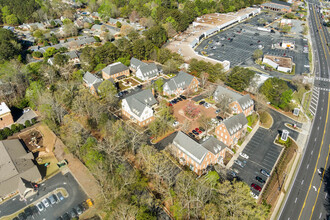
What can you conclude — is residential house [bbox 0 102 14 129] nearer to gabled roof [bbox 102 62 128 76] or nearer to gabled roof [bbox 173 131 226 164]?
gabled roof [bbox 102 62 128 76]

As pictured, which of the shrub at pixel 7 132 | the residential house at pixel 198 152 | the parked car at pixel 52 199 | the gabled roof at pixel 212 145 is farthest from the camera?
the shrub at pixel 7 132

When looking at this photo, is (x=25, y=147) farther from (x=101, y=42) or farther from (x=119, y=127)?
(x=101, y=42)

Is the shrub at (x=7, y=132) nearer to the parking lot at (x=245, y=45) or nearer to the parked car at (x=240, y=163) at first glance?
Result: the parked car at (x=240, y=163)

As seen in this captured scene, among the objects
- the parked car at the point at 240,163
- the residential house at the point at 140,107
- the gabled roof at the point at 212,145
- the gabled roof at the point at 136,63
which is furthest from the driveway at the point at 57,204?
the gabled roof at the point at 136,63

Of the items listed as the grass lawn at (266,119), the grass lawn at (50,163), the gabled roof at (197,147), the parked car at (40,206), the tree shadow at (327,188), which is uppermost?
the gabled roof at (197,147)

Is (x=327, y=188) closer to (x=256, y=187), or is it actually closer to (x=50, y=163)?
(x=256, y=187)

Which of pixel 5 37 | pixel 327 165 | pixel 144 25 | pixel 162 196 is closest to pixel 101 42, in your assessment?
pixel 144 25

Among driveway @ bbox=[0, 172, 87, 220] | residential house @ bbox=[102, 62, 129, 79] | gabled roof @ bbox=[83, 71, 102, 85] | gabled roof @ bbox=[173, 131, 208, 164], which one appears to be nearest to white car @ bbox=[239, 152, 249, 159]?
gabled roof @ bbox=[173, 131, 208, 164]
